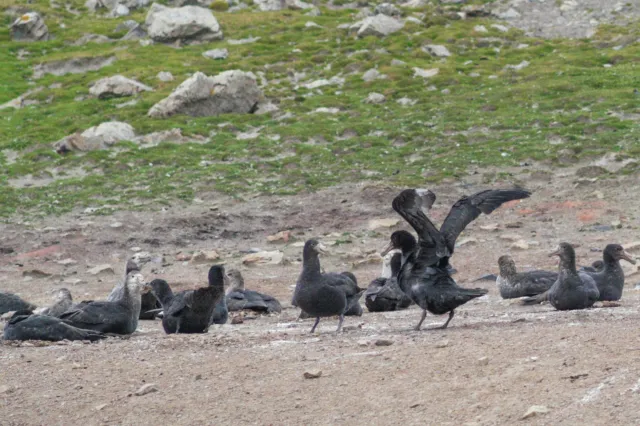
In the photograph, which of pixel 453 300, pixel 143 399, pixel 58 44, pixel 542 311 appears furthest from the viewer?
pixel 58 44

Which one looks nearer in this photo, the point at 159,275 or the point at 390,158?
the point at 159,275

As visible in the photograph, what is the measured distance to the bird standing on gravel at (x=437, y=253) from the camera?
37.2 feet

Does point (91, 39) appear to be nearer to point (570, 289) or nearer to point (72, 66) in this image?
point (72, 66)

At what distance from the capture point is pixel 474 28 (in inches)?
2053

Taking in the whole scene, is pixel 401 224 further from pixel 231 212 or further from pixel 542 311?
pixel 542 311

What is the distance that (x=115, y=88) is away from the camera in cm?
4244

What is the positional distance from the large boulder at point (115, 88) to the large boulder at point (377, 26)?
12.4 metres

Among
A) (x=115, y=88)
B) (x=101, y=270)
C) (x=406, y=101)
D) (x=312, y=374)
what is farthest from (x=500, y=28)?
(x=312, y=374)

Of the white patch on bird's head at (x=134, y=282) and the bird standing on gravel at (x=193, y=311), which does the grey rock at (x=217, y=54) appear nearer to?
the white patch on bird's head at (x=134, y=282)

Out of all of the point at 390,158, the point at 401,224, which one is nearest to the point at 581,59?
the point at 390,158

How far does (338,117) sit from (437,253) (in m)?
24.5

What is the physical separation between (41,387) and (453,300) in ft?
13.7

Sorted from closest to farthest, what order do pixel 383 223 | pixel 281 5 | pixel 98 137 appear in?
pixel 383 223 < pixel 98 137 < pixel 281 5

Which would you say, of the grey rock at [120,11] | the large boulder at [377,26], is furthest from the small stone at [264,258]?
the grey rock at [120,11]
